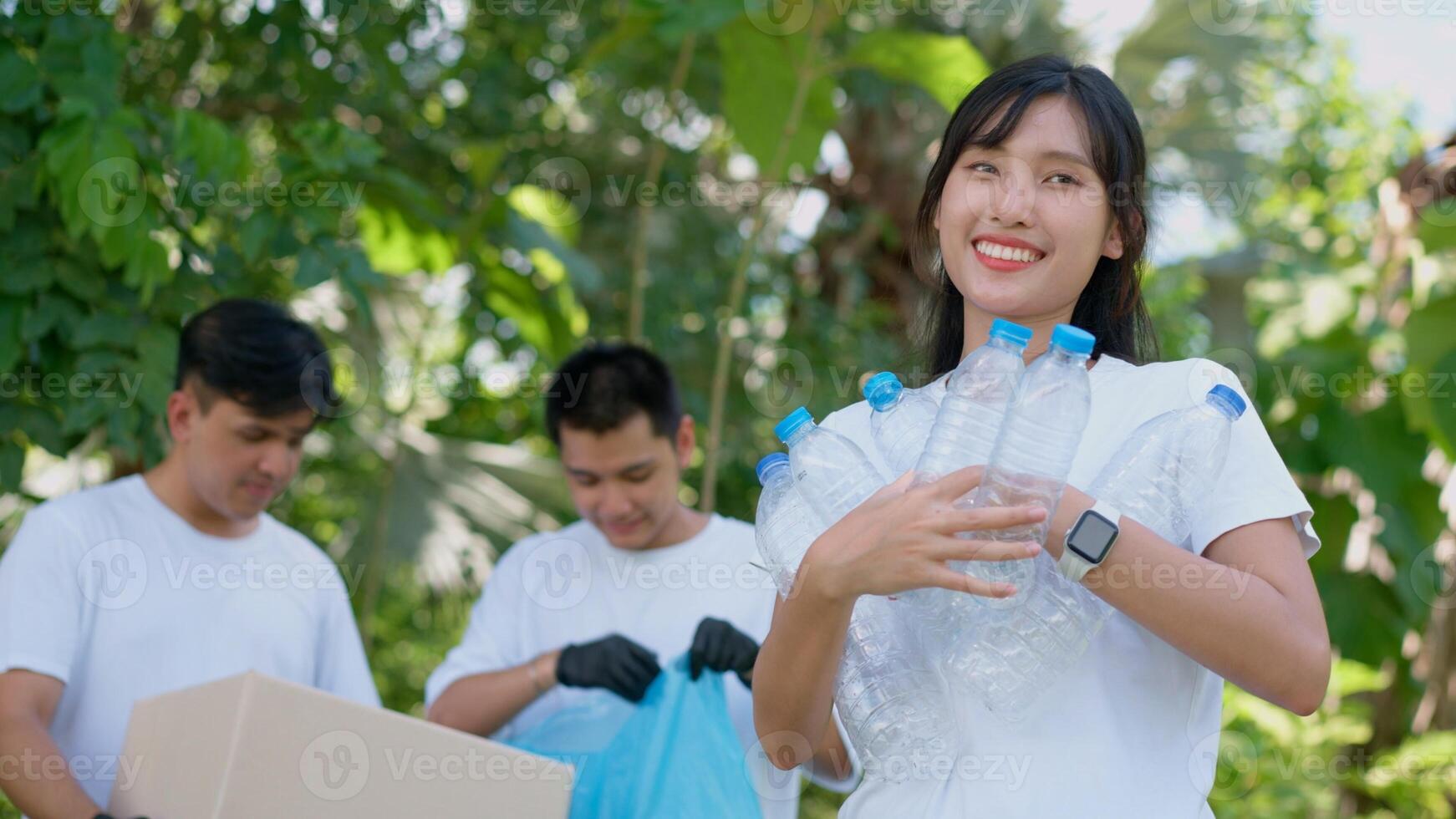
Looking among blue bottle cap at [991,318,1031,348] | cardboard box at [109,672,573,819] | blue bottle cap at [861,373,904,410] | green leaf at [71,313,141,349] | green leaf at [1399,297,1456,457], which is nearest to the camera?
blue bottle cap at [991,318,1031,348]

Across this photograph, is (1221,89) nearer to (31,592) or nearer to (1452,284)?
(1452,284)

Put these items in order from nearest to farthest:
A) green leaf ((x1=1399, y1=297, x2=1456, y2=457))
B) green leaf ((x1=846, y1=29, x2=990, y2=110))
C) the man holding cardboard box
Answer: the man holding cardboard box → green leaf ((x1=846, y1=29, x2=990, y2=110)) → green leaf ((x1=1399, y1=297, x2=1456, y2=457))

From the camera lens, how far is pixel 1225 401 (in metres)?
1.25

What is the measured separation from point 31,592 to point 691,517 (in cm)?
134

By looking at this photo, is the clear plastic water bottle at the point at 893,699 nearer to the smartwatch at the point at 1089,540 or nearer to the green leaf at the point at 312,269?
the smartwatch at the point at 1089,540

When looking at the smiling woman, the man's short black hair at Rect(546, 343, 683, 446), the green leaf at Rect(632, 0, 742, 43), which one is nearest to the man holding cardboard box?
the man's short black hair at Rect(546, 343, 683, 446)

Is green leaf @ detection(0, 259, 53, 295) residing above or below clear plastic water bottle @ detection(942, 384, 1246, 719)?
below

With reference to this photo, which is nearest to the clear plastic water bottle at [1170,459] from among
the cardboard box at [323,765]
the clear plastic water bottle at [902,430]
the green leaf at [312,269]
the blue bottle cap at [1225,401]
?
the blue bottle cap at [1225,401]

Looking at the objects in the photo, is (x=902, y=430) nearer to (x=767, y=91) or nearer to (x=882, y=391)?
(x=882, y=391)

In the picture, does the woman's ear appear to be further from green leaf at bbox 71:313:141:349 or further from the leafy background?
green leaf at bbox 71:313:141:349

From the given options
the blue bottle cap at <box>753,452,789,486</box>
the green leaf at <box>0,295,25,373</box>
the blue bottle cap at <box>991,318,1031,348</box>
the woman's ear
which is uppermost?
the woman's ear

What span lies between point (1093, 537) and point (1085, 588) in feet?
0.36

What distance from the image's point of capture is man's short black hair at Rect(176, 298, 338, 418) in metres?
2.79

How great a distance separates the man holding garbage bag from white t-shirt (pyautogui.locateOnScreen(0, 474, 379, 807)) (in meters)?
0.30
